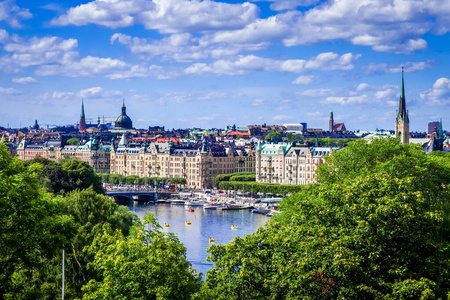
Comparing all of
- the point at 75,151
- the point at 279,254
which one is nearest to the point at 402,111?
the point at 75,151

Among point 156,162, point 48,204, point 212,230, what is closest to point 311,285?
point 48,204

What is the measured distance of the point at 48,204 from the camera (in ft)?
85.5

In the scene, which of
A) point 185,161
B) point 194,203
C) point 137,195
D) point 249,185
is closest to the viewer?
point 194,203

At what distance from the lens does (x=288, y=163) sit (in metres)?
132

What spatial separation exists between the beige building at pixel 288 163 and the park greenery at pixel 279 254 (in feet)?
327

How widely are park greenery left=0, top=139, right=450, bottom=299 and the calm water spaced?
28064mm

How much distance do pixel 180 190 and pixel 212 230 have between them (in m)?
51.3

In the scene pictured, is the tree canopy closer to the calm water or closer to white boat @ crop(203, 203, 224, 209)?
the calm water

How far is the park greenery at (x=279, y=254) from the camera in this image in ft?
66.5

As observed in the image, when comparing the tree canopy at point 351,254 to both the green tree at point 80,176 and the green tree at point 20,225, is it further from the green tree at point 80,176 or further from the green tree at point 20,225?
the green tree at point 80,176

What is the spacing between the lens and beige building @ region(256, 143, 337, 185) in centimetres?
12838

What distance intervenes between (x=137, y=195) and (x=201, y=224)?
31.2 metres

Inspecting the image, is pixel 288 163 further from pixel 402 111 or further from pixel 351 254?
pixel 351 254

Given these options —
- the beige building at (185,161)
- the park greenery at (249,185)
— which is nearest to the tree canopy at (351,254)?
the park greenery at (249,185)
